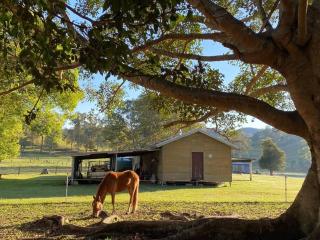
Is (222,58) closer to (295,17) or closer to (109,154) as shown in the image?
(295,17)

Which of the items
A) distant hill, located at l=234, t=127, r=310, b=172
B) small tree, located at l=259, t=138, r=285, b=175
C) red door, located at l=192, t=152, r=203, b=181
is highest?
distant hill, located at l=234, t=127, r=310, b=172

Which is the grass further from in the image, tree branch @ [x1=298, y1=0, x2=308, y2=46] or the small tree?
tree branch @ [x1=298, y1=0, x2=308, y2=46]

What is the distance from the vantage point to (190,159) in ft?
122

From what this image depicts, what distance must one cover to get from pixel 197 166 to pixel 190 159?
782mm

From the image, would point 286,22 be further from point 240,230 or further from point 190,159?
point 190,159

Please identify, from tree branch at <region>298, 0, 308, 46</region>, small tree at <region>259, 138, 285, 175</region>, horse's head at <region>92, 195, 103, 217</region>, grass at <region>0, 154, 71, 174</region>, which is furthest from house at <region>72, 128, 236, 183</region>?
small tree at <region>259, 138, 285, 175</region>

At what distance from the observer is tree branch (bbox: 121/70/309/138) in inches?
323

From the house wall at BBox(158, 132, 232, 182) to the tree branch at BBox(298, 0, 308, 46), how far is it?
2896 centimetres

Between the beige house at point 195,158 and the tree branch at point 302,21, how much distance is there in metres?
28.8

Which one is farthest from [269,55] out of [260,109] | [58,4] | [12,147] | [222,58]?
[12,147]

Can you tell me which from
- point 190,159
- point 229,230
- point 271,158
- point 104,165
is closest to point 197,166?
point 190,159

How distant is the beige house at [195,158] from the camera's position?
36.8 meters

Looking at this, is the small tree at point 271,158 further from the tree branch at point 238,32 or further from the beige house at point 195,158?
the tree branch at point 238,32

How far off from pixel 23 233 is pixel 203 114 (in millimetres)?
5356
